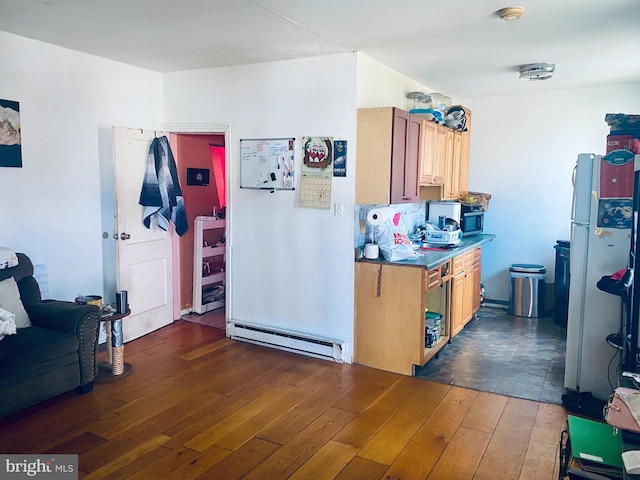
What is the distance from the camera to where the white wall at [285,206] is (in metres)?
4.00

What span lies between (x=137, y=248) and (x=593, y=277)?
3.77m

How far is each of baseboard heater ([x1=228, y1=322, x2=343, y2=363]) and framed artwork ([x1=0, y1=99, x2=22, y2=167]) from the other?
225 centimetres

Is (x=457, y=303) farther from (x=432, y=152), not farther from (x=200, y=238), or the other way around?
(x=200, y=238)

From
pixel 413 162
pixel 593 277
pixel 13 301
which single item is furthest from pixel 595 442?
pixel 13 301

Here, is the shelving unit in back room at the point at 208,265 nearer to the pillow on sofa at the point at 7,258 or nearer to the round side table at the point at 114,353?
the round side table at the point at 114,353

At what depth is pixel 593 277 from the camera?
3.35m

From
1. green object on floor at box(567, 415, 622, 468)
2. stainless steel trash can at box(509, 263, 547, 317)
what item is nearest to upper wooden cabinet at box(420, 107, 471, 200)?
stainless steel trash can at box(509, 263, 547, 317)

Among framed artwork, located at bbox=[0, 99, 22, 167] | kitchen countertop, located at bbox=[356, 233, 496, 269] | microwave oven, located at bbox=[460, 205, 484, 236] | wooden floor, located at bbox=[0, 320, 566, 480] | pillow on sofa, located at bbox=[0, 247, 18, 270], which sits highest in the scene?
framed artwork, located at bbox=[0, 99, 22, 167]

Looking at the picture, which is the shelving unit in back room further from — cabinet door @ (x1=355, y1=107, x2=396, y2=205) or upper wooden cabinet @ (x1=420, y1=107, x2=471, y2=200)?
upper wooden cabinet @ (x1=420, y1=107, x2=471, y2=200)

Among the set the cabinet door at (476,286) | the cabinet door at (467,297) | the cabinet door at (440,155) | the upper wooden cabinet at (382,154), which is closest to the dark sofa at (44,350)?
the upper wooden cabinet at (382,154)

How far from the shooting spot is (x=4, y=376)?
9.55ft

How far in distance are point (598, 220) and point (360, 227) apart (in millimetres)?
1743

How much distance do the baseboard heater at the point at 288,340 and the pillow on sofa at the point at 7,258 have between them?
1.90 m

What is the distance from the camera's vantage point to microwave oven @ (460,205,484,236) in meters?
5.52
